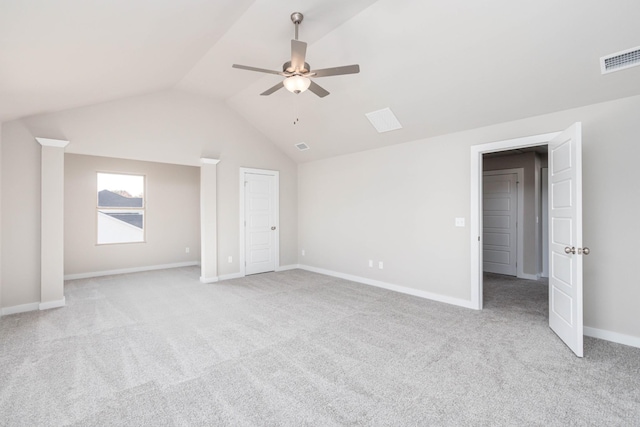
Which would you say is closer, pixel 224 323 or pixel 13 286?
pixel 224 323

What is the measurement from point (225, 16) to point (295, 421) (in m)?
3.30

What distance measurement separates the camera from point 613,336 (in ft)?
9.83

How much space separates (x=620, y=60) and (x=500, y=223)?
4076 millimetres

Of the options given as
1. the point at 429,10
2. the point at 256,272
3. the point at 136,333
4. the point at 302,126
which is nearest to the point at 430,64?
the point at 429,10

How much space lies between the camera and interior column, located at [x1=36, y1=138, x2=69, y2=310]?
13.0ft

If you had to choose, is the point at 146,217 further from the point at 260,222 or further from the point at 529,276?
the point at 529,276

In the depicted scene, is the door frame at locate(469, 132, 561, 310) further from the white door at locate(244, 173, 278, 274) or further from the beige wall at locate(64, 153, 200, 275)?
the beige wall at locate(64, 153, 200, 275)

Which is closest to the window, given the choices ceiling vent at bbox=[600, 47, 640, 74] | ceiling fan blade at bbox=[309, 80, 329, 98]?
ceiling fan blade at bbox=[309, 80, 329, 98]

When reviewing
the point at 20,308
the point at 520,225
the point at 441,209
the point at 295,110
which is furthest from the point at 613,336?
the point at 20,308

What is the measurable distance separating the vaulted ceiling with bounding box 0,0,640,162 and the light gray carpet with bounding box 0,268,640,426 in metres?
2.44

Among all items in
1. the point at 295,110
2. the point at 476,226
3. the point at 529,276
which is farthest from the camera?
the point at 529,276

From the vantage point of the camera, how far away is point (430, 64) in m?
3.25

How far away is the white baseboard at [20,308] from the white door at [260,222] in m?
3.10

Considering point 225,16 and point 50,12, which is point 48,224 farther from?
point 225,16
